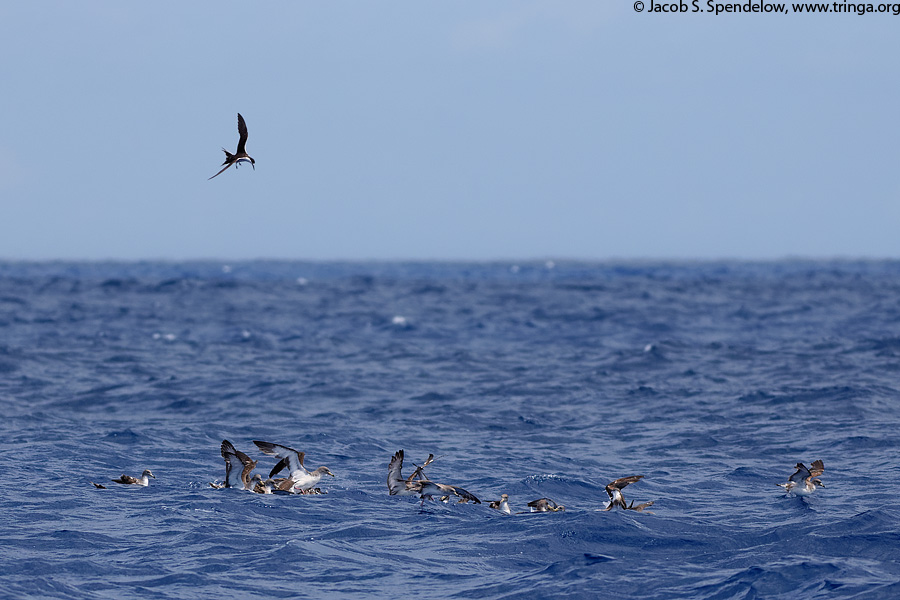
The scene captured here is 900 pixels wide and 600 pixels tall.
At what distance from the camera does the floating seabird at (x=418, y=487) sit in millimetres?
13531

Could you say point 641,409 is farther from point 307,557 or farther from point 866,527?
point 307,557

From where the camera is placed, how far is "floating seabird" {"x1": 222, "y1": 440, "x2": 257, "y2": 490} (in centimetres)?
1368

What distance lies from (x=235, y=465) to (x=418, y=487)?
110 inches

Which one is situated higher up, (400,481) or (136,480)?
(400,481)

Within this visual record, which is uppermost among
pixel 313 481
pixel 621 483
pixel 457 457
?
pixel 621 483

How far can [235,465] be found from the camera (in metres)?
14.1

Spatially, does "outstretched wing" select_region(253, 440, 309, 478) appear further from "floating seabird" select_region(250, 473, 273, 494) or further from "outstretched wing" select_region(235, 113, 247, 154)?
"outstretched wing" select_region(235, 113, 247, 154)

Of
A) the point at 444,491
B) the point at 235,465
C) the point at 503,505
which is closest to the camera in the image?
the point at 503,505

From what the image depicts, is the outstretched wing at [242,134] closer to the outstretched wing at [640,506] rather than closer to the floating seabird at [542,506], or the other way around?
the floating seabird at [542,506]

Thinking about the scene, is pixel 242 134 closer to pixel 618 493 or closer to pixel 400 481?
pixel 400 481

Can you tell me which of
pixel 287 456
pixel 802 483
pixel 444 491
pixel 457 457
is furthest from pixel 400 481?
pixel 802 483

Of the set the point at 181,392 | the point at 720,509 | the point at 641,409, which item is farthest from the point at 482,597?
the point at 181,392

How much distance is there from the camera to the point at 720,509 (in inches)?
527

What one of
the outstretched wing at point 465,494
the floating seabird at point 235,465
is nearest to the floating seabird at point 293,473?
the floating seabird at point 235,465
